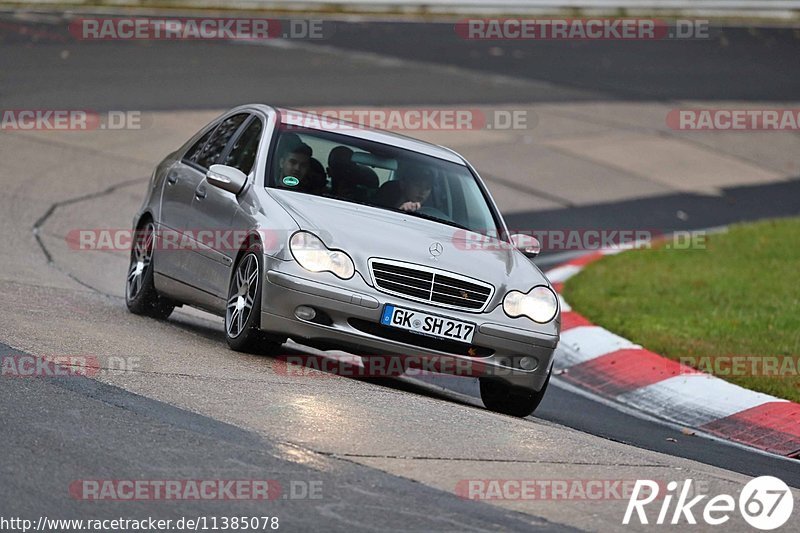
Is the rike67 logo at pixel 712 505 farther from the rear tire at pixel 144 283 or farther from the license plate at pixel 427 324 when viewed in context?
the rear tire at pixel 144 283

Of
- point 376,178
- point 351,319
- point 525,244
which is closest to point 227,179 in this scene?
point 376,178

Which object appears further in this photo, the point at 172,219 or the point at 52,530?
the point at 172,219

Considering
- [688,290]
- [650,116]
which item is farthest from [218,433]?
[650,116]

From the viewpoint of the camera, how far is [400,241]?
8344mm

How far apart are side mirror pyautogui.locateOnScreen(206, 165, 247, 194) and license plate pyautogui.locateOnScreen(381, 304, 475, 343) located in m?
1.45

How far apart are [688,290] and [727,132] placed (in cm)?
1061

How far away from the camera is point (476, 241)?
894 cm

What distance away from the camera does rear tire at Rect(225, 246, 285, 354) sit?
831 cm

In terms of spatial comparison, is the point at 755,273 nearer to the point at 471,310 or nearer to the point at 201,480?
the point at 471,310

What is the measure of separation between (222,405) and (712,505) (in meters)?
2.23

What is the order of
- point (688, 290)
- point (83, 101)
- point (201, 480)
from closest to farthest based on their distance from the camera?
point (201, 480) < point (688, 290) < point (83, 101)

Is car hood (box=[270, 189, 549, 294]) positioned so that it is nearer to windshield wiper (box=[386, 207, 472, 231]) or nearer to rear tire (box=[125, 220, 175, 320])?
windshield wiper (box=[386, 207, 472, 231])

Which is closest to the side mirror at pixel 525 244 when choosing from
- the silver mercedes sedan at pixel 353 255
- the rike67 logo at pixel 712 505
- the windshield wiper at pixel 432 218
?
the silver mercedes sedan at pixel 353 255

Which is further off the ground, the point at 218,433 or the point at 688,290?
the point at 218,433
